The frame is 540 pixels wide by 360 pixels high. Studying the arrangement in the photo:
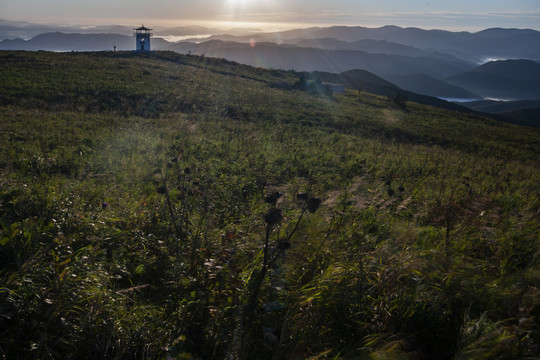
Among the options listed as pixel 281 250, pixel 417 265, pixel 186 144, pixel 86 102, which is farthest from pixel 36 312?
pixel 86 102

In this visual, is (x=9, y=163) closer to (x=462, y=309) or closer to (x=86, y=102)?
(x=462, y=309)

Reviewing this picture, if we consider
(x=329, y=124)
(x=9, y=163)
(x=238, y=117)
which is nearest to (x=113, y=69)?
(x=238, y=117)

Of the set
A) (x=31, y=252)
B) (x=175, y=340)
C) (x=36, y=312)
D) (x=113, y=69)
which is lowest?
(x=175, y=340)

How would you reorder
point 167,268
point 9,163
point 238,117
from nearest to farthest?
point 167,268, point 9,163, point 238,117

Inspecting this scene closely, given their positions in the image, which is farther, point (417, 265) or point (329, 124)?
point (329, 124)

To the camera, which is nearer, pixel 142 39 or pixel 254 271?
pixel 254 271

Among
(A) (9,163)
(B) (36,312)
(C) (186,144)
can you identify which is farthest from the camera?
(C) (186,144)

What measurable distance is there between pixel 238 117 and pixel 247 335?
816 inches

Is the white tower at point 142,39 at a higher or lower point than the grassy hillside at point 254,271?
higher

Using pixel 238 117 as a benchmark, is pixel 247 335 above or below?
below

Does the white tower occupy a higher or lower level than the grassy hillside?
higher

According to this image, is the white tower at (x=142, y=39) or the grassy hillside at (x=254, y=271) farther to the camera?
the white tower at (x=142, y=39)

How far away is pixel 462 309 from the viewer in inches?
113

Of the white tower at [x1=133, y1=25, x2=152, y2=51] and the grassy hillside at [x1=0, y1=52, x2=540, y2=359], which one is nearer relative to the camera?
the grassy hillside at [x1=0, y1=52, x2=540, y2=359]
